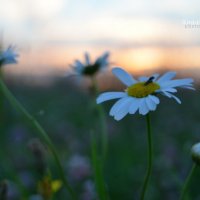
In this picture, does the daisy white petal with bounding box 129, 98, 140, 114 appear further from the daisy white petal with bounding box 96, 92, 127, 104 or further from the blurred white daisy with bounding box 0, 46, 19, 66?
the blurred white daisy with bounding box 0, 46, 19, 66

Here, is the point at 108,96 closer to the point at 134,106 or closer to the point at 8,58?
the point at 134,106

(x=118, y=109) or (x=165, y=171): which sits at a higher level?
(x=118, y=109)

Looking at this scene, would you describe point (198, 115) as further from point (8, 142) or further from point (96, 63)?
point (96, 63)

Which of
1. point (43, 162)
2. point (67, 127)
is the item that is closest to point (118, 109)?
point (43, 162)

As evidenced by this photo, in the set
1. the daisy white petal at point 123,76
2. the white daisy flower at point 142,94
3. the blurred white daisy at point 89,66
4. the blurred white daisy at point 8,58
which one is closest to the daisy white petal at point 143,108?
the white daisy flower at point 142,94

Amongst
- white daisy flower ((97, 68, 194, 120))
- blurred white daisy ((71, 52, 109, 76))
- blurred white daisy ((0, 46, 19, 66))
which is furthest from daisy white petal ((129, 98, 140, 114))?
blurred white daisy ((71, 52, 109, 76))

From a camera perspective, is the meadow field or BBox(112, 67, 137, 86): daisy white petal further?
the meadow field

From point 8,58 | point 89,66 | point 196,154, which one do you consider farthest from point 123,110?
point 89,66

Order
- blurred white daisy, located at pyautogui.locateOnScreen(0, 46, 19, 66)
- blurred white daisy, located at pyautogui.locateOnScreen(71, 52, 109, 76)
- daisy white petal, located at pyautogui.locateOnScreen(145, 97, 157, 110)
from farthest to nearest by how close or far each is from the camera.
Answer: blurred white daisy, located at pyautogui.locateOnScreen(71, 52, 109, 76) → blurred white daisy, located at pyautogui.locateOnScreen(0, 46, 19, 66) → daisy white petal, located at pyautogui.locateOnScreen(145, 97, 157, 110)
